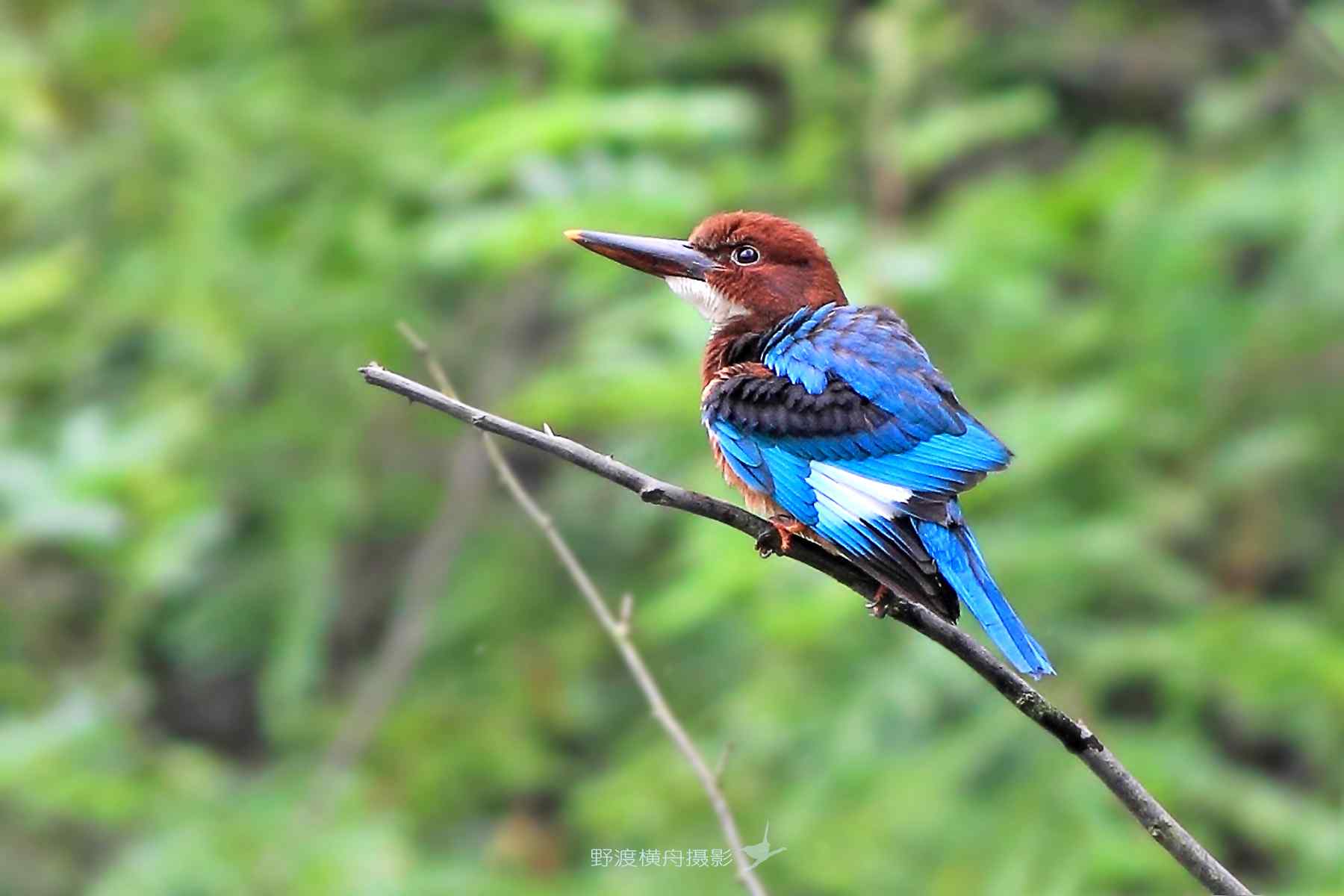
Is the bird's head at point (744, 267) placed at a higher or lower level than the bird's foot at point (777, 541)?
higher

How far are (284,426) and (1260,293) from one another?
8.93ft

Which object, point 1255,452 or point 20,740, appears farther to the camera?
point 1255,452

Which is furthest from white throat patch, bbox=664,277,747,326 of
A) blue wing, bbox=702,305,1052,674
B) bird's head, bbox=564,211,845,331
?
blue wing, bbox=702,305,1052,674

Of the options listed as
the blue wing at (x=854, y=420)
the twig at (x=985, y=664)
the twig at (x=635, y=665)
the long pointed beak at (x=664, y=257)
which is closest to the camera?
the twig at (x=985, y=664)

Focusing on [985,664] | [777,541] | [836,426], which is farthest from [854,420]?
[985,664]

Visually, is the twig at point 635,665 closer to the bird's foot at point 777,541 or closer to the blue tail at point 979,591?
the bird's foot at point 777,541

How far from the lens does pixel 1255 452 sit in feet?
14.7

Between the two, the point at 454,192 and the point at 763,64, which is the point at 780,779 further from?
the point at 763,64

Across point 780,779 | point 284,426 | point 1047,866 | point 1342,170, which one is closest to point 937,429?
point 1047,866

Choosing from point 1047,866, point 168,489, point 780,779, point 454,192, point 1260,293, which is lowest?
point 1047,866

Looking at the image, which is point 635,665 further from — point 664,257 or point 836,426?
point 664,257

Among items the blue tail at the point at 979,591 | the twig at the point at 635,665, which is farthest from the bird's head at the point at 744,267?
the blue tail at the point at 979,591

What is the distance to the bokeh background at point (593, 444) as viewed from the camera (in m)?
4.07

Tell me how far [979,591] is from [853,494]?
0.26 metres
